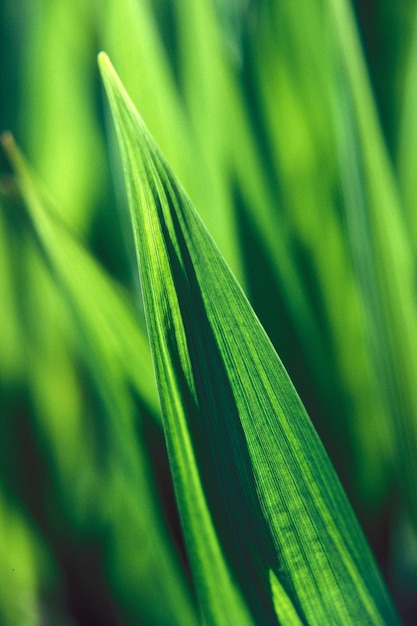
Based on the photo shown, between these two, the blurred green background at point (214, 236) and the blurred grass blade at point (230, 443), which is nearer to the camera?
the blurred grass blade at point (230, 443)

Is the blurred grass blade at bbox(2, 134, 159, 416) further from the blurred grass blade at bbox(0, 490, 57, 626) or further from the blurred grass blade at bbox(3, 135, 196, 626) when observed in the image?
the blurred grass blade at bbox(0, 490, 57, 626)

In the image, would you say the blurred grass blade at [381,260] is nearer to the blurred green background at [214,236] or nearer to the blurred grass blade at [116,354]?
the blurred green background at [214,236]

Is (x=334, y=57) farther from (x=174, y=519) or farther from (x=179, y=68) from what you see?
(x=174, y=519)

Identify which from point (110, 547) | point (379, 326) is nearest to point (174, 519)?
point (110, 547)

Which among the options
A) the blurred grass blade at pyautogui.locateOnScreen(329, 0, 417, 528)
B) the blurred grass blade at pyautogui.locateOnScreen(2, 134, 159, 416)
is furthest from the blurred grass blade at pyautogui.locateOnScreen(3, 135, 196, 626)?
the blurred grass blade at pyautogui.locateOnScreen(329, 0, 417, 528)

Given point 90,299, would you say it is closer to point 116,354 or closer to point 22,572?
point 116,354

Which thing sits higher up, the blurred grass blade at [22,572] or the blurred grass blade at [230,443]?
the blurred grass blade at [230,443]

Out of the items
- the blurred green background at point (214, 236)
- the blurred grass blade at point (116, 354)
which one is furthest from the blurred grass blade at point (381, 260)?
the blurred grass blade at point (116, 354)
